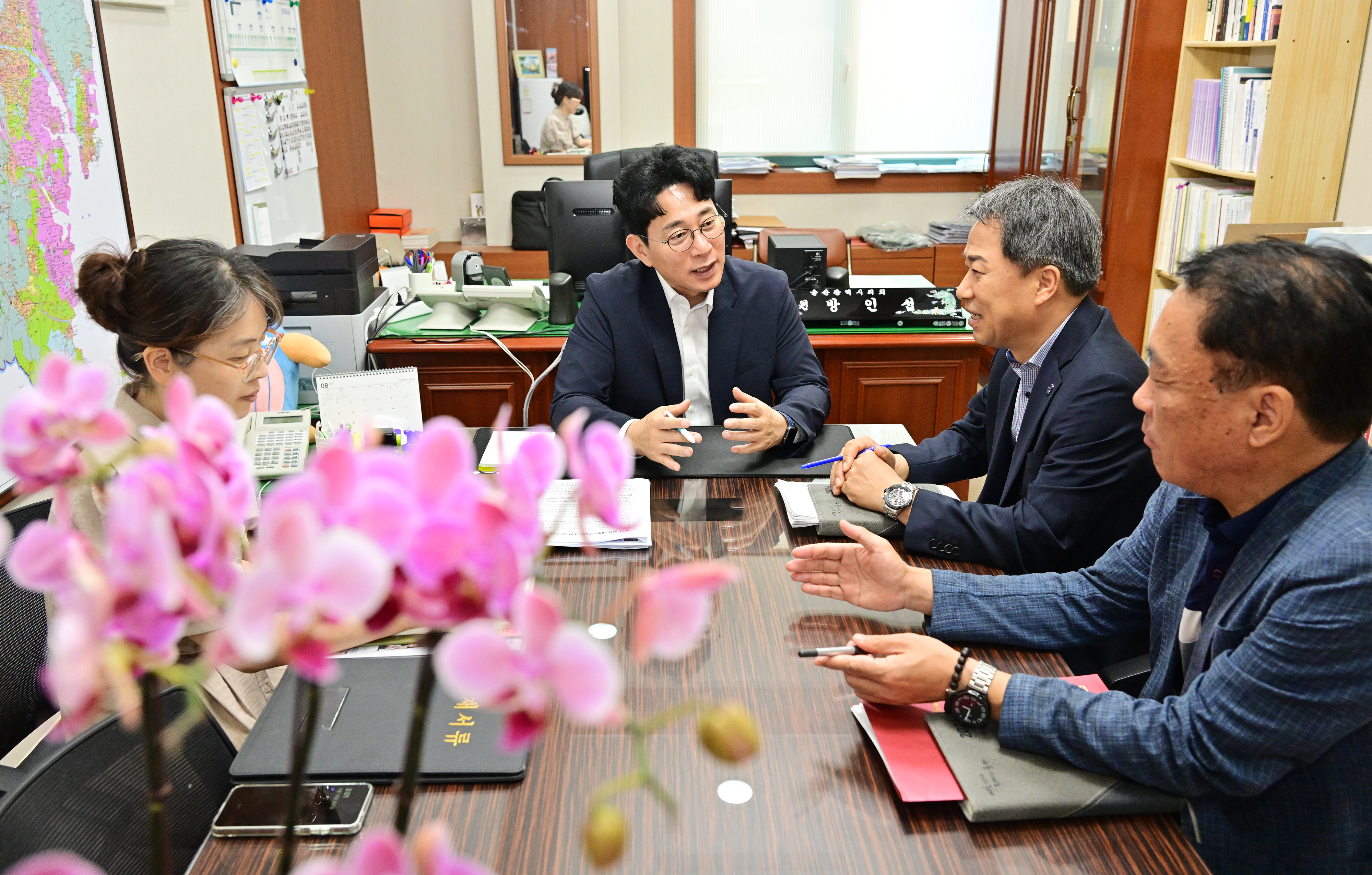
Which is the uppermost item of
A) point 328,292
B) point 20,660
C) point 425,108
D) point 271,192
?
point 425,108

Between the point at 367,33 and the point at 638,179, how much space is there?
11.8 ft

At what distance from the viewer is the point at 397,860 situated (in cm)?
37

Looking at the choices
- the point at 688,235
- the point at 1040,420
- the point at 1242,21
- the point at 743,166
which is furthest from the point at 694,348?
the point at 743,166

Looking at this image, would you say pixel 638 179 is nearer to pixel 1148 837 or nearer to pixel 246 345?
pixel 246 345

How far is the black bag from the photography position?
511 centimetres

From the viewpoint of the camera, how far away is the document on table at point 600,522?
1632 millimetres

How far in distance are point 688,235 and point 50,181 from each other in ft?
4.79

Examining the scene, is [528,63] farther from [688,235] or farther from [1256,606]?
[1256,606]

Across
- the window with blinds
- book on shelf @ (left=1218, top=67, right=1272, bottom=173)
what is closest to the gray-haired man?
book on shelf @ (left=1218, top=67, right=1272, bottom=173)

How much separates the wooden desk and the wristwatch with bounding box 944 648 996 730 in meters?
1.81

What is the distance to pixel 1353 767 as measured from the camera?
1086 mm

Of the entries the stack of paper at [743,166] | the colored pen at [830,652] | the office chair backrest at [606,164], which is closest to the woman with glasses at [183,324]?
the colored pen at [830,652]

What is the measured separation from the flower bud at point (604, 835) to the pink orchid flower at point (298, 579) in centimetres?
12

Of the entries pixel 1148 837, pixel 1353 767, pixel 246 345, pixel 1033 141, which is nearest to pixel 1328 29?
pixel 1033 141
